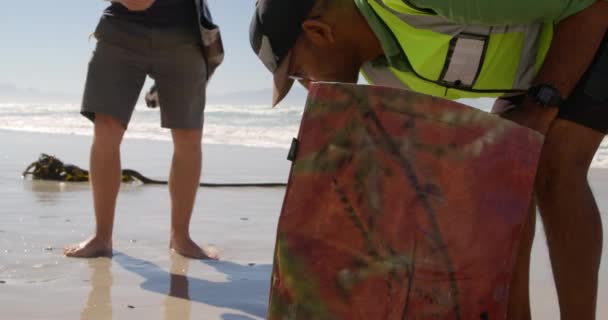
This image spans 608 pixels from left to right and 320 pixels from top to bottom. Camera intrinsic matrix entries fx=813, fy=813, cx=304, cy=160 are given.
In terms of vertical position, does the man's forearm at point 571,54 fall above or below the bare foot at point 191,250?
above

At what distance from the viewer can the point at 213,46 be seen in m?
3.27

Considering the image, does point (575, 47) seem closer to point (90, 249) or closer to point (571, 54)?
point (571, 54)

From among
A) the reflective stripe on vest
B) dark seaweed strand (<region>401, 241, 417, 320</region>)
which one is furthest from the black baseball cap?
dark seaweed strand (<region>401, 241, 417, 320</region>)

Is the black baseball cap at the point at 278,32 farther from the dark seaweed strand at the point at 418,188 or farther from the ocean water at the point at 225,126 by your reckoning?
the ocean water at the point at 225,126

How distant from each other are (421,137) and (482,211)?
0.17m

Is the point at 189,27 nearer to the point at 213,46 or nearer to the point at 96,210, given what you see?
the point at 213,46

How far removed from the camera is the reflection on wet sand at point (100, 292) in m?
2.31

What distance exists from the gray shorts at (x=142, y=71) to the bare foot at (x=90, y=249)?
1.56 feet

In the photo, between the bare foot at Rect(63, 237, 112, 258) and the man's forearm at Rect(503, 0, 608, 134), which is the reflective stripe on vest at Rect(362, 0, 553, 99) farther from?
the bare foot at Rect(63, 237, 112, 258)

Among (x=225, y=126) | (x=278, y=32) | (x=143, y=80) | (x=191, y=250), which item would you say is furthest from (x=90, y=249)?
(x=225, y=126)

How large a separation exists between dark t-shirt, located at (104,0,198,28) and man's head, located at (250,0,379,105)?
4.51 ft

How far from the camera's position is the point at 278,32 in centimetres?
181

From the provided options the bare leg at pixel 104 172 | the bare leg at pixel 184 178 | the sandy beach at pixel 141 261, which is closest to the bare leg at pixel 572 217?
the sandy beach at pixel 141 261

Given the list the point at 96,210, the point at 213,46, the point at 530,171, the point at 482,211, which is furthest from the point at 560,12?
the point at 96,210
